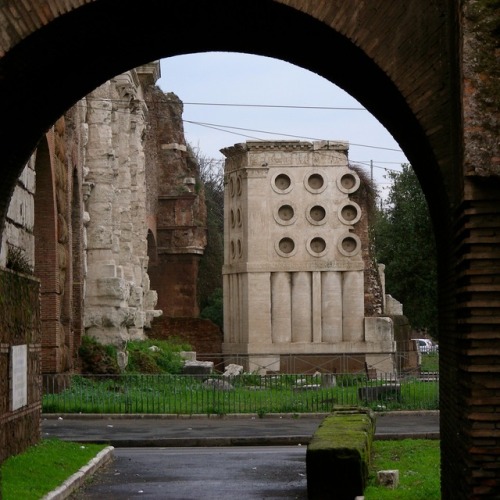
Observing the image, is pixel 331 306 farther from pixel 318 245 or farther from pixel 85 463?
pixel 85 463

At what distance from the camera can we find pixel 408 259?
4719cm

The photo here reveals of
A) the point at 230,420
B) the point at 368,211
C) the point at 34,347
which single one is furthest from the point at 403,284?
the point at 34,347

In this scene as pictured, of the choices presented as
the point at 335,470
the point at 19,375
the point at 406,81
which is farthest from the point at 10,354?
the point at 406,81

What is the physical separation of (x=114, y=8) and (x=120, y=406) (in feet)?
56.7

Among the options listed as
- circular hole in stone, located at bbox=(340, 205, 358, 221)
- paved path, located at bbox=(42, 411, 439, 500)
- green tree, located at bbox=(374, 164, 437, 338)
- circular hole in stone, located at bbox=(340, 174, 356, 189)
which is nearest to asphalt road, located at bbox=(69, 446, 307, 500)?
paved path, located at bbox=(42, 411, 439, 500)

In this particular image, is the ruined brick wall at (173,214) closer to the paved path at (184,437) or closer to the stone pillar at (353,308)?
Result: the stone pillar at (353,308)

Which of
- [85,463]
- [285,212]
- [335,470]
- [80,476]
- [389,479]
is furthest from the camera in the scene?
[285,212]

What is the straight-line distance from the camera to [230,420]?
83.4 ft

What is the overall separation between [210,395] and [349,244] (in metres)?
13.3

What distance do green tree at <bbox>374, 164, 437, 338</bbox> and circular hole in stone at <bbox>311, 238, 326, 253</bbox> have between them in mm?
3890

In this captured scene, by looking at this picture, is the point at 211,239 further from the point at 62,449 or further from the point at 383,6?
the point at 383,6

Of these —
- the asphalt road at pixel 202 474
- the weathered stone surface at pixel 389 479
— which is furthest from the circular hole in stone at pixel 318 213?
the weathered stone surface at pixel 389 479

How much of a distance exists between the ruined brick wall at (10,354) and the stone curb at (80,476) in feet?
2.83

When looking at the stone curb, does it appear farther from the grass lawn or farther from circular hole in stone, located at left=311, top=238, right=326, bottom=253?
circular hole in stone, located at left=311, top=238, right=326, bottom=253
